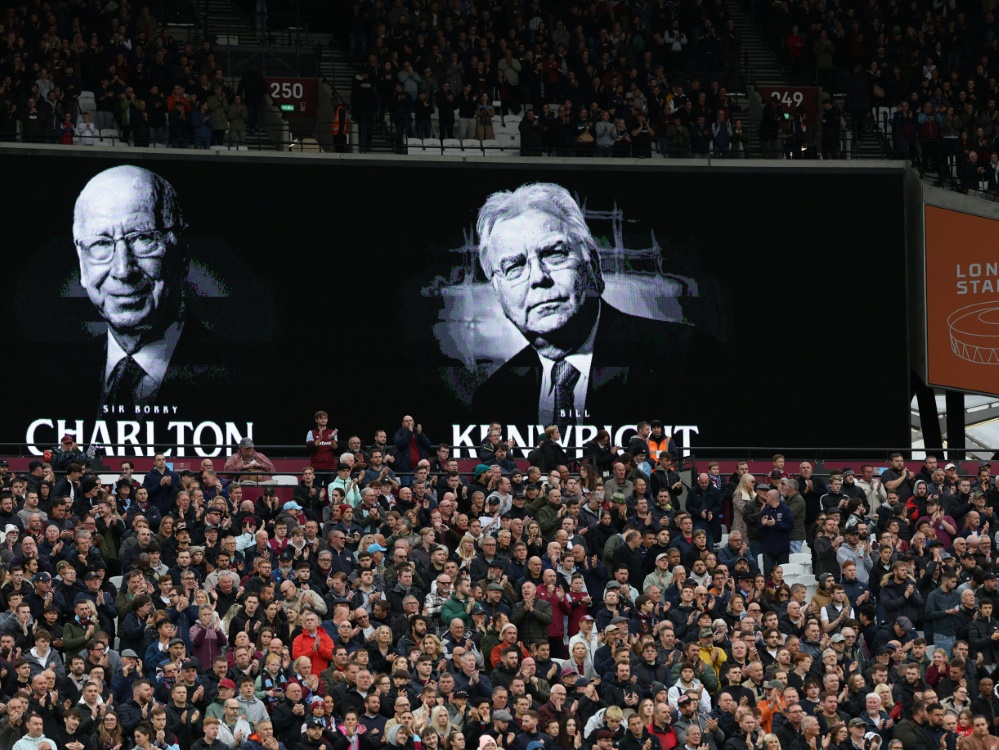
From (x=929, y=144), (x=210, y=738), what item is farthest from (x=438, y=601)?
(x=929, y=144)

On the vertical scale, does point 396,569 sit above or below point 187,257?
below

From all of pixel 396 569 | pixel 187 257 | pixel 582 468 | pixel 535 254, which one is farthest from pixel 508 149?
pixel 396 569

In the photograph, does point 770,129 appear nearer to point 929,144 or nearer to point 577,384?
point 929,144

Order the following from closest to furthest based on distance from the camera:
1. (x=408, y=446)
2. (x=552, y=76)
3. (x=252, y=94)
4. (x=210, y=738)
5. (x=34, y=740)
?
(x=34, y=740), (x=210, y=738), (x=408, y=446), (x=252, y=94), (x=552, y=76)

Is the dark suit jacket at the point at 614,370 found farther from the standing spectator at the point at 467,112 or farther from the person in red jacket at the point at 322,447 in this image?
the person in red jacket at the point at 322,447

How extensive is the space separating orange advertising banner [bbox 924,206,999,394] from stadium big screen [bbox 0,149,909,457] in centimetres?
65

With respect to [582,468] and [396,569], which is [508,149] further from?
[396,569]

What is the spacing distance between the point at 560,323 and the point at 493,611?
33.5ft

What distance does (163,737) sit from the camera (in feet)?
62.8

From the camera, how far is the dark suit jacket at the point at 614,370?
31.6 meters

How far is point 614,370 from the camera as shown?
31.7m

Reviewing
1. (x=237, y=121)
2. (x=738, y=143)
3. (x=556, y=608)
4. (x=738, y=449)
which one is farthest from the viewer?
(x=738, y=143)

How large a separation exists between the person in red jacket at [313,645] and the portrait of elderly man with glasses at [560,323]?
10.9 m

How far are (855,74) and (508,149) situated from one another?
602 cm
